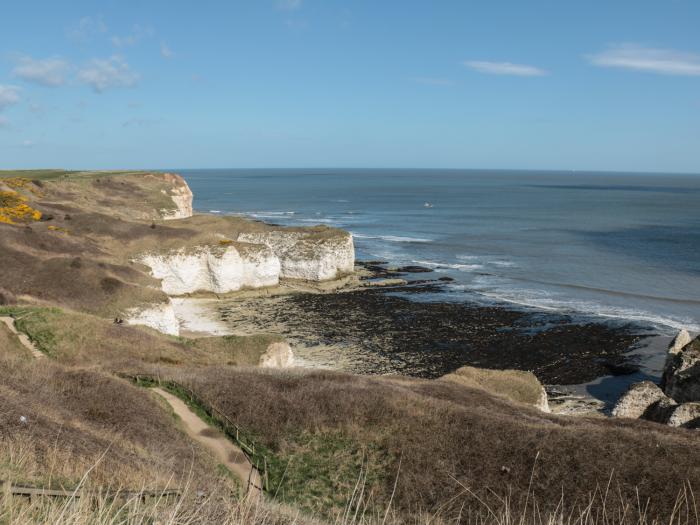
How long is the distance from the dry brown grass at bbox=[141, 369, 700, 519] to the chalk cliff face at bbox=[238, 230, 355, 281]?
162 feet

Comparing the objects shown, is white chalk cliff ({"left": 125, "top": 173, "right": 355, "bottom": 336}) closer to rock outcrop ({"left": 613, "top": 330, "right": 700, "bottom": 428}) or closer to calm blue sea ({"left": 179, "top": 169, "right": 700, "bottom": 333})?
calm blue sea ({"left": 179, "top": 169, "right": 700, "bottom": 333})

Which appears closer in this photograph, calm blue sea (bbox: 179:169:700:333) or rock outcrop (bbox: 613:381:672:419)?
rock outcrop (bbox: 613:381:672:419)

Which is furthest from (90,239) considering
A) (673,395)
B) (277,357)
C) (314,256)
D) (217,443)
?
(673,395)

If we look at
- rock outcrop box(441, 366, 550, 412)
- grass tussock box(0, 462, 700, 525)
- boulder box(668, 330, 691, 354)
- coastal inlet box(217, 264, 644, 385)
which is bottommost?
coastal inlet box(217, 264, 644, 385)

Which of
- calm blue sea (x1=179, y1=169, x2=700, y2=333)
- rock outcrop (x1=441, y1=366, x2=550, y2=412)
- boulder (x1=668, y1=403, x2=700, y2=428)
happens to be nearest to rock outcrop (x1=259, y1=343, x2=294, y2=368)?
rock outcrop (x1=441, y1=366, x2=550, y2=412)

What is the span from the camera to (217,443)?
2156cm

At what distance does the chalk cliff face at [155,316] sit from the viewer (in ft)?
150

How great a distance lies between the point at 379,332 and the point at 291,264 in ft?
86.9

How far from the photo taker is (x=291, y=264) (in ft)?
250

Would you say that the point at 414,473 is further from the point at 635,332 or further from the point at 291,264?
the point at 291,264

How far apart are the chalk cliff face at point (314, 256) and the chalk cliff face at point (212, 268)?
5.53 metres

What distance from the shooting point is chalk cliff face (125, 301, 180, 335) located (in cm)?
4581

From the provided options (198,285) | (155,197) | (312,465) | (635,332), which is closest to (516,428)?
(312,465)

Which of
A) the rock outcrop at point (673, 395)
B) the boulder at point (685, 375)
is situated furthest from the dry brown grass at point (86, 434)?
the boulder at point (685, 375)
